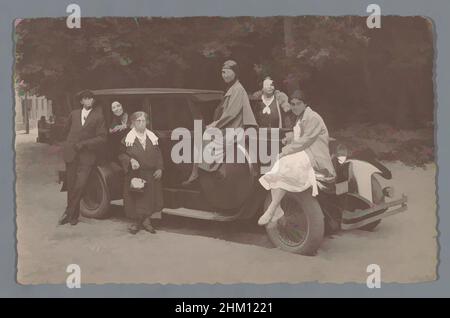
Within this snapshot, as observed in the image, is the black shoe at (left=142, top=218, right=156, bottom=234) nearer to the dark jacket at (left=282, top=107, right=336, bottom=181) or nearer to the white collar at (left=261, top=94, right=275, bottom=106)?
the dark jacket at (left=282, top=107, right=336, bottom=181)

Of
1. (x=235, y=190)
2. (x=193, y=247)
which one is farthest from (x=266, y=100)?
(x=193, y=247)

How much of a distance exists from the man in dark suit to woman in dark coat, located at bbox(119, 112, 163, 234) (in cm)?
32

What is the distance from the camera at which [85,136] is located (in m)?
7.43

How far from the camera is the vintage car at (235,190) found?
717cm

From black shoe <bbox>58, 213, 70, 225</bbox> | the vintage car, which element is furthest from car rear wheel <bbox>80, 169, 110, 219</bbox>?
black shoe <bbox>58, 213, 70, 225</bbox>

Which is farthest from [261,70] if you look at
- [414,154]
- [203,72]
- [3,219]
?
[3,219]

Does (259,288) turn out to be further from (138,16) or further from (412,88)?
(138,16)

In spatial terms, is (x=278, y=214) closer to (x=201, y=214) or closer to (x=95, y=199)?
(x=201, y=214)

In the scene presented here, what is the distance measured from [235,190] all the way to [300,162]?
0.76 meters

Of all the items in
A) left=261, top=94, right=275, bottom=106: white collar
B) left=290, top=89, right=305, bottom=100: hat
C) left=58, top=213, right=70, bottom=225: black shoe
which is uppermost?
left=290, top=89, right=305, bottom=100: hat

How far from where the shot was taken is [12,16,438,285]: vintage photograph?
725cm

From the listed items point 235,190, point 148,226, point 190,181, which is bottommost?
point 148,226

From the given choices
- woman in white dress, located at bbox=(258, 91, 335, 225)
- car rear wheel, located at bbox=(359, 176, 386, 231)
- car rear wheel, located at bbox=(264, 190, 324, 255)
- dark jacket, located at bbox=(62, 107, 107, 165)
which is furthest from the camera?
dark jacket, located at bbox=(62, 107, 107, 165)

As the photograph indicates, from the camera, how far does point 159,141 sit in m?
7.37
